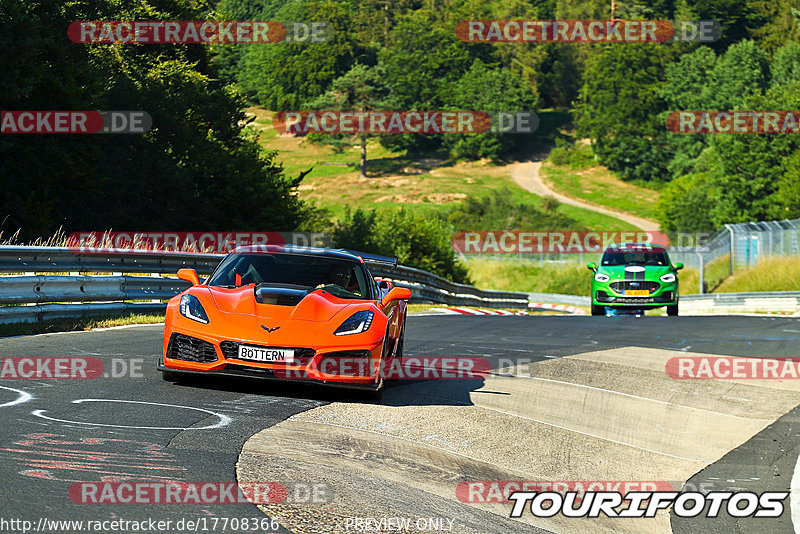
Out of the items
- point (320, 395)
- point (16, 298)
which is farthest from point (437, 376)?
point (16, 298)

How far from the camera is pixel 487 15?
520 feet

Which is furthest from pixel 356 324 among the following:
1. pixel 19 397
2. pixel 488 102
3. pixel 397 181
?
pixel 488 102

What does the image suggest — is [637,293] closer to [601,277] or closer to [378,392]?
[601,277]

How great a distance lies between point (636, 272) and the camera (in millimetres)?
25578

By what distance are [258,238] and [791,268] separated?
19960 millimetres

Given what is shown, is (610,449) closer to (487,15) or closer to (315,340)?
(315,340)

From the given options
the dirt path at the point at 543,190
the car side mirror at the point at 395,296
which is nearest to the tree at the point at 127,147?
the car side mirror at the point at 395,296

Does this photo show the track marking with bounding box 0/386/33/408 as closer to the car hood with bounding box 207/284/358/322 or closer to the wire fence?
the car hood with bounding box 207/284/358/322

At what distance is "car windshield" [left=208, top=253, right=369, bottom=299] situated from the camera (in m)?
9.75

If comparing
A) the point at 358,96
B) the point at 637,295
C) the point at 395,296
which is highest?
the point at 358,96

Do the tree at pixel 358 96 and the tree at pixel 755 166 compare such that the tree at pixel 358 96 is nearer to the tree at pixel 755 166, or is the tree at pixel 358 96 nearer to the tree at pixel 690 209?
the tree at pixel 690 209

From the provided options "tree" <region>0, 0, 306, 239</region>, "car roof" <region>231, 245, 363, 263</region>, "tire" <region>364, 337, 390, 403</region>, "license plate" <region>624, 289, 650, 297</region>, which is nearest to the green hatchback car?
"license plate" <region>624, 289, 650, 297</region>

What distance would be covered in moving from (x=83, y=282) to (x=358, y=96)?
119 meters

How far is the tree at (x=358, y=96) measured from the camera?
130125 millimetres
